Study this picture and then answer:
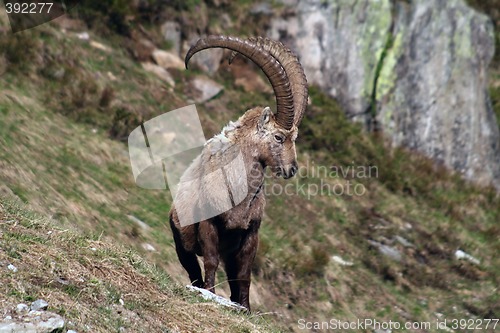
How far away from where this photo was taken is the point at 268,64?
10422 mm

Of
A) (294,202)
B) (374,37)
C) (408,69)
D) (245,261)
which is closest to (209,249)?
(245,261)

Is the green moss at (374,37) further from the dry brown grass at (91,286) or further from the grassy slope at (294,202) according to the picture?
the dry brown grass at (91,286)

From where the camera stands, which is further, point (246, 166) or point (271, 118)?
point (271, 118)

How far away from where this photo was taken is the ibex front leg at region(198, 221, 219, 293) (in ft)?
31.8

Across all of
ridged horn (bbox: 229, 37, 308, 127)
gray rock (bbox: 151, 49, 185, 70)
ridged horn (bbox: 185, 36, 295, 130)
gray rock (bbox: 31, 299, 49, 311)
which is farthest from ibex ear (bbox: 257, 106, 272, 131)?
gray rock (bbox: 151, 49, 185, 70)

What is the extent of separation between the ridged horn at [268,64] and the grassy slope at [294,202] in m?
2.83

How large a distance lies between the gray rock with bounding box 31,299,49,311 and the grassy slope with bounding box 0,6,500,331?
14.1ft

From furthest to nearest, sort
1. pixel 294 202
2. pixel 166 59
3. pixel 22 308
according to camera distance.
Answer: pixel 166 59, pixel 294 202, pixel 22 308

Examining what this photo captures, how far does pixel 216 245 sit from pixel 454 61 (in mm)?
14658

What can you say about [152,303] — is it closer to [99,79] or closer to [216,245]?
[216,245]

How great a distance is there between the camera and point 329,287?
15156 millimetres

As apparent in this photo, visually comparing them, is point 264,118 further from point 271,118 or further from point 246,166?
point 246,166

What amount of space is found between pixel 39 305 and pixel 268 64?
4.81 meters

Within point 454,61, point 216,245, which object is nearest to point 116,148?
point 216,245
